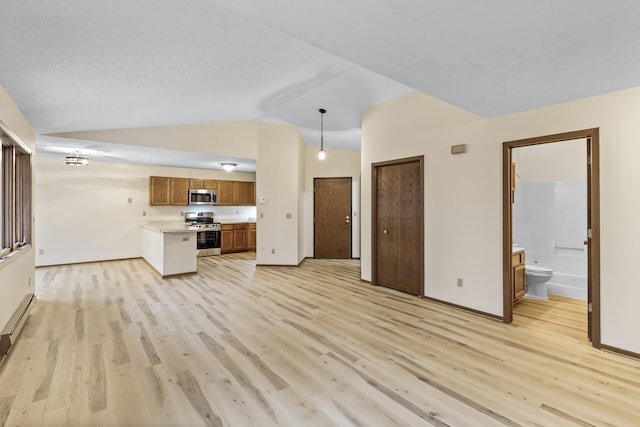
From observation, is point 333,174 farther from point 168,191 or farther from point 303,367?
point 303,367

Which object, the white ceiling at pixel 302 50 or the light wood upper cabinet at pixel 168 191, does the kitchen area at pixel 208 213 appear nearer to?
the light wood upper cabinet at pixel 168 191

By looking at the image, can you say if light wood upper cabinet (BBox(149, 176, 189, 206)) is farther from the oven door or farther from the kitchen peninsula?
the kitchen peninsula

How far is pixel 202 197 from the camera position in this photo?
770cm

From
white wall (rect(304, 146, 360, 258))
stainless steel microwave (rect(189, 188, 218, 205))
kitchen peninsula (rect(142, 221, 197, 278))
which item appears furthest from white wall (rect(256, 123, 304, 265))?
stainless steel microwave (rect(189, 188, 218, 205))

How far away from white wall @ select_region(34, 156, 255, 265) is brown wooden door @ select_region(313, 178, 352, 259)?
3598 millimetres

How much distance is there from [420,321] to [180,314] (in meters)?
2.70

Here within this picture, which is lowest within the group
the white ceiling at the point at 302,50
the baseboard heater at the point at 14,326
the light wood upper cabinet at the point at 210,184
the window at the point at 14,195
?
the baseboard heater at the point at 14,326

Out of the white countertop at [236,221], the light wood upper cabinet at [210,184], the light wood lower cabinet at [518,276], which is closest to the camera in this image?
the light wood lower cabinet at [518,276]

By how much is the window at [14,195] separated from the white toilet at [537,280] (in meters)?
6.01

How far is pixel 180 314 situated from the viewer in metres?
3.45

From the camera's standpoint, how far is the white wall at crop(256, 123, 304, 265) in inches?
246

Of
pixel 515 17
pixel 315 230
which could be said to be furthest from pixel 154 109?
pixel 315 230

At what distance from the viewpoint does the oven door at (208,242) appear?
293 inches

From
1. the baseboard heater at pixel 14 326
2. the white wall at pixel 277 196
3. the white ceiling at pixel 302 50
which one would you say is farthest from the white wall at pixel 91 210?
the white ceiling at pixel 302 50
